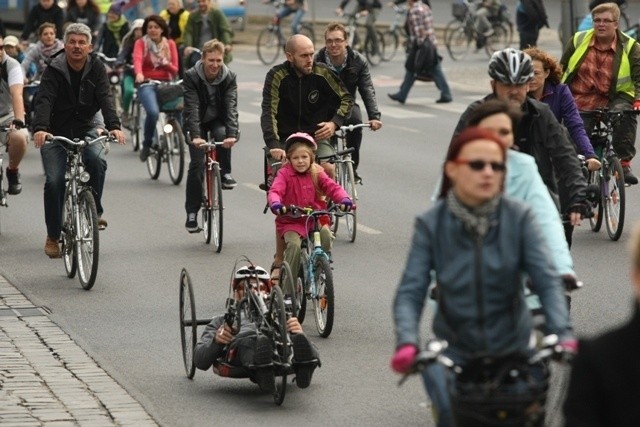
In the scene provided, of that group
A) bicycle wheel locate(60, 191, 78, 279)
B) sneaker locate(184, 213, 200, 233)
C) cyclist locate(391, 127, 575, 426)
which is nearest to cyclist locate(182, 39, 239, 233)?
sneaker locate(184, 213, 200, 233)

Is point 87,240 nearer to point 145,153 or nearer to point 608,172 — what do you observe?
point 608,172

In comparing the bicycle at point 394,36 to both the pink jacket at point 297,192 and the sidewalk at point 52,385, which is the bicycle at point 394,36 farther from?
the sidewalk at point 52,385

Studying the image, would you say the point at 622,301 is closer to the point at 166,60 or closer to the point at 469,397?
the point at 469,397

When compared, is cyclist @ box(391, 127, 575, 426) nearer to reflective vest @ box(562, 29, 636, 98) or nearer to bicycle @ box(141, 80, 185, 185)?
reflective vest @ box(562, 29, 636, 98)

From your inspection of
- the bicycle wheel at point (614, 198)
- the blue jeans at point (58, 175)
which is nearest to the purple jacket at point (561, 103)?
the bicycle wheel at point (614, 198)

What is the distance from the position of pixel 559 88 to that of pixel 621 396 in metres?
5.94

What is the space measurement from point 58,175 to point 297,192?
3.29 meters

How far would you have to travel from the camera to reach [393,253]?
1425 cm

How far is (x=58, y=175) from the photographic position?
13852 millimetres

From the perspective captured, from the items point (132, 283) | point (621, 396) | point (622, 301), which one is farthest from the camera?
point (132, 283)

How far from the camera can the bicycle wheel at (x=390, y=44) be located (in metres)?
36.6

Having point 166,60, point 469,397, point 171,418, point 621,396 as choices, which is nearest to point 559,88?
point 171,418

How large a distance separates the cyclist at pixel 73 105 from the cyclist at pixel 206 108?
1.05 m

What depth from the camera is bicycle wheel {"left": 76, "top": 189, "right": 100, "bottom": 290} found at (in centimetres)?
1285
